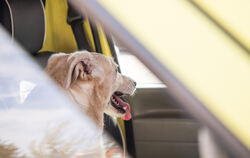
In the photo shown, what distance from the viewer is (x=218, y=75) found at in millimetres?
660

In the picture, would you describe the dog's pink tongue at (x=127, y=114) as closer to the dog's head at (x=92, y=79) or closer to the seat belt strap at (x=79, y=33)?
→ the dog's head at (x=92, y=79)

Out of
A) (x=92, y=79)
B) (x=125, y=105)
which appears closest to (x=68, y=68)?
(x=92, y=79)

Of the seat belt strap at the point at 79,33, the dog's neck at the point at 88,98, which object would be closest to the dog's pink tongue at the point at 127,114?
the dog's neck at the point at 88,98

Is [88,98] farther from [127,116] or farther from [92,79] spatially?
Result: [127,116]

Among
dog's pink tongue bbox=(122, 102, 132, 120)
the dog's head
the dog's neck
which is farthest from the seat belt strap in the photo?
dog's pink tongue bbox=(122, 102, 132, 120)

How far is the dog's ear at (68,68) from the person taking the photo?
1288 mm

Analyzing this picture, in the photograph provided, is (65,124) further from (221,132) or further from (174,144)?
(221,132)

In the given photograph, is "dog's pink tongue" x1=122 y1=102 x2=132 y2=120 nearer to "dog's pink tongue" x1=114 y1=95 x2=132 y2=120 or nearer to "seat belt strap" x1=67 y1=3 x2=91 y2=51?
"dog's pink tongue" x1=114 y1=95 x2=132 y2=120

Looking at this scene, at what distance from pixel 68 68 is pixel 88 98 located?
0.13 meters

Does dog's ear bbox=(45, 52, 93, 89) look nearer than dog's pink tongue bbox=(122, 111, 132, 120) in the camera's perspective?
Yes

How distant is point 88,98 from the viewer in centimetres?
132

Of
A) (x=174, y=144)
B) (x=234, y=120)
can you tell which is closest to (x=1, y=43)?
(x=174, y=144)

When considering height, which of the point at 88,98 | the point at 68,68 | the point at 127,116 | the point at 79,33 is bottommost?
the point at 127,116

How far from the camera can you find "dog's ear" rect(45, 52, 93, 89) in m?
1.29
